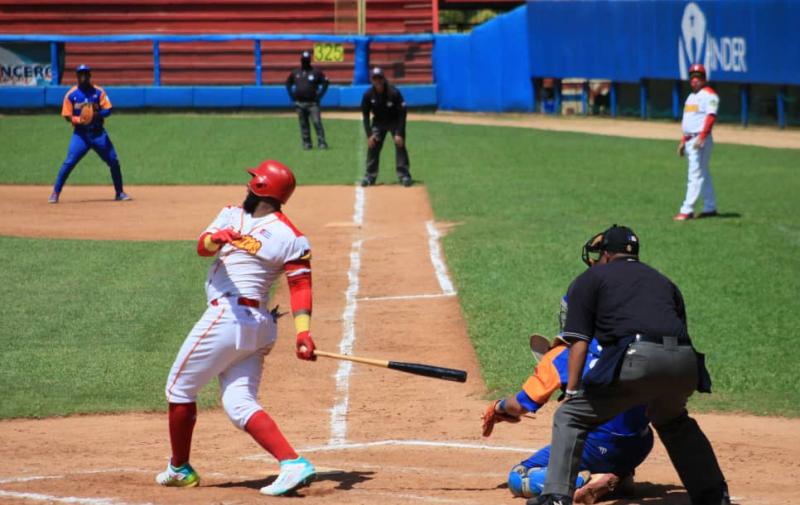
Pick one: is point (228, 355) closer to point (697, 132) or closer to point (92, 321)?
point (92, 321)

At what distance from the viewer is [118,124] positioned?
32.8 meters

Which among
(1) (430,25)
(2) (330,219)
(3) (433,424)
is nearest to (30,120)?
(1) (430,25)

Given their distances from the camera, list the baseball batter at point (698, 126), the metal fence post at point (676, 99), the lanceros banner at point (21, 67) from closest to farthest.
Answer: the baseball batter at point (698, 126)
the metal fence post at point (676, 99)
the lanceros banner at point (21, 67)

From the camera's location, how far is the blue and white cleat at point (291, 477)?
21.8 feet

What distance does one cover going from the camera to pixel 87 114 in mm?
19172

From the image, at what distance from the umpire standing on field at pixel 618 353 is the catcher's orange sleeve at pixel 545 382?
0.20 metres

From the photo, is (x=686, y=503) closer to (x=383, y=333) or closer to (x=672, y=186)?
(x=383, y=333)

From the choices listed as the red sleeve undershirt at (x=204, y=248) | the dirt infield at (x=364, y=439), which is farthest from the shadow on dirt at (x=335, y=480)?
the red sleeve undershirt at (x=204, y=248)

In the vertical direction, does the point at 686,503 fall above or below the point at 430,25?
below

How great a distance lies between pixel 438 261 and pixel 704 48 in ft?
61.9

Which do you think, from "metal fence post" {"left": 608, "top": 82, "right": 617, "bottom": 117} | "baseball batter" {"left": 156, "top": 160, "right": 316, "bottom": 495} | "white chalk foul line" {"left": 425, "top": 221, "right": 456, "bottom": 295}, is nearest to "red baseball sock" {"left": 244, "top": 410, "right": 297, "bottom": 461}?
"baseball batter" {"left": 156, "top": 160, "right": 316, "bottom": 495}

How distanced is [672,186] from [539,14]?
17.8m

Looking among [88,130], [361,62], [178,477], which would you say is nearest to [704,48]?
[361,62]

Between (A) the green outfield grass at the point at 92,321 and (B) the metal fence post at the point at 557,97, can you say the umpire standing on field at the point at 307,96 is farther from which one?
(B) the metal fence post at the point at 557,97
